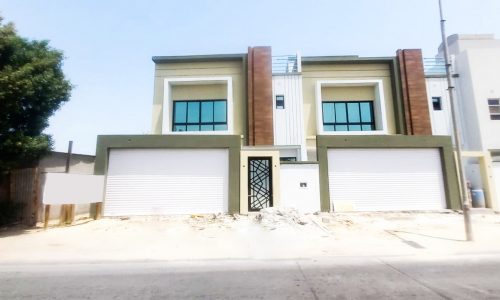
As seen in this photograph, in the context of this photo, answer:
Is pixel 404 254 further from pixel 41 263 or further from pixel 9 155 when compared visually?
pixel 9 155

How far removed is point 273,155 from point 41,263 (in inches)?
428

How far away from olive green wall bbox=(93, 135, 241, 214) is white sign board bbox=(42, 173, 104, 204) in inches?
39.0

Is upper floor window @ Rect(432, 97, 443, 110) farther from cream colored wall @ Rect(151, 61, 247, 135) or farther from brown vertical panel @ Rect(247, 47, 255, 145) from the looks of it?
cream colored wall @ Rect(151, 61, 247, 135)

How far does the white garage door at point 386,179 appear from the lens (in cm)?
1555

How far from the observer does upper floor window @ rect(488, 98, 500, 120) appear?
19250 millimetres

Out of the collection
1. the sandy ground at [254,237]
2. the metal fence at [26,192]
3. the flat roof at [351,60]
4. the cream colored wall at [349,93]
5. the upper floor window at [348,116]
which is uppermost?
the flat roof at [351,60]

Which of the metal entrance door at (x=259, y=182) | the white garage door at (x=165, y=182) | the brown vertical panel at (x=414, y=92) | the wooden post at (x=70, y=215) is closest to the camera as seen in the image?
the wooden post at (x=70, y=215)

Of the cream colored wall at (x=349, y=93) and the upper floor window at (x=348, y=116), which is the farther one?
the cream colored wall at (x=349, y=93)

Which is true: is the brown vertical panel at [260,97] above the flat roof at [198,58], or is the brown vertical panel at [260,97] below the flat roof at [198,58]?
below

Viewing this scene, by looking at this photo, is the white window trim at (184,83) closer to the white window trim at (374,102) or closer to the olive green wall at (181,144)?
the olive green wall at (181,144)

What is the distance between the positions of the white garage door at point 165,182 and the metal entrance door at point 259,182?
171cm

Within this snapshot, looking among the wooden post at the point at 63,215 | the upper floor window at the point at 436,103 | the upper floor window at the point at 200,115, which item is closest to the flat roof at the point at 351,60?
the upper floor window at the point at 436,103

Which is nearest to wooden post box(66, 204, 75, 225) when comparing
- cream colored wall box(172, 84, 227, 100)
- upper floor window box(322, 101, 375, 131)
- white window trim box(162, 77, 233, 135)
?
white window trim box(162, 77, 233, 135)

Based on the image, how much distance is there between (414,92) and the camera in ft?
65.6
